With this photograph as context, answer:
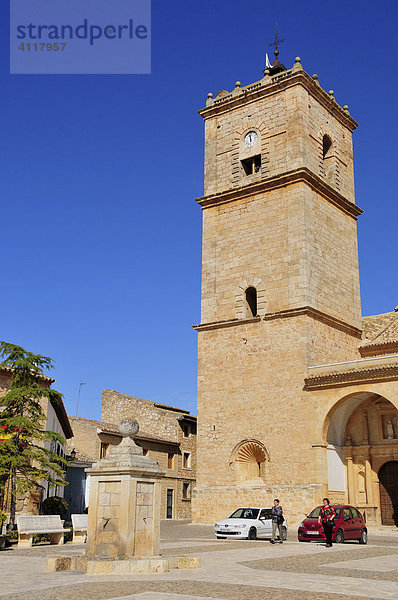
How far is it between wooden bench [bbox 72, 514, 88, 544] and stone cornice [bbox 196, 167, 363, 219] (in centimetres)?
1694

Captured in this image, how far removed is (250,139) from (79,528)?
787 inches

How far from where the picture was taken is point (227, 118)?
31.8m

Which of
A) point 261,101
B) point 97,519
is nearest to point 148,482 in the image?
point 97,519

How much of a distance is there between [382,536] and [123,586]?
15924mm

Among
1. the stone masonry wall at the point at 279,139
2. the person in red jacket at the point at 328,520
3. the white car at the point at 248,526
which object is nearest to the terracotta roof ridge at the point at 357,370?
the white car at the point at 248,526

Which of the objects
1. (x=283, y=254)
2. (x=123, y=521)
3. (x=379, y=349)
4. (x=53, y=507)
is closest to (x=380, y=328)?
(x=379, y=349)

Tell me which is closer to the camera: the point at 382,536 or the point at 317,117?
the point at 382,536

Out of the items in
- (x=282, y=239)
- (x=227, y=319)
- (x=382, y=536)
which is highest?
(x=282, y=239)

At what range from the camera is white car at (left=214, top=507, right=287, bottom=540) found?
19.0 metres

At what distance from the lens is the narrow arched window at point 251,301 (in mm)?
28547

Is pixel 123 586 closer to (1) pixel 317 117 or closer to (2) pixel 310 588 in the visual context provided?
(2) pixel 310 588

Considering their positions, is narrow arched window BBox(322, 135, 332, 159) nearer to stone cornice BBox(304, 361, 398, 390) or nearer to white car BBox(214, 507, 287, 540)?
stone cornice BBox(304, 361, 398, 390)

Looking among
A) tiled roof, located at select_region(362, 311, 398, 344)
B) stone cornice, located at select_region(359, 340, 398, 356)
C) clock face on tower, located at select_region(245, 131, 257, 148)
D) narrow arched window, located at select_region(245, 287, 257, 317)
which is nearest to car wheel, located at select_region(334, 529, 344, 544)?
narrow arched window, located at select_region(245, 287, 257, 317)

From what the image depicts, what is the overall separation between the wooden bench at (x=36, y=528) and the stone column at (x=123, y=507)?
6595 mm
